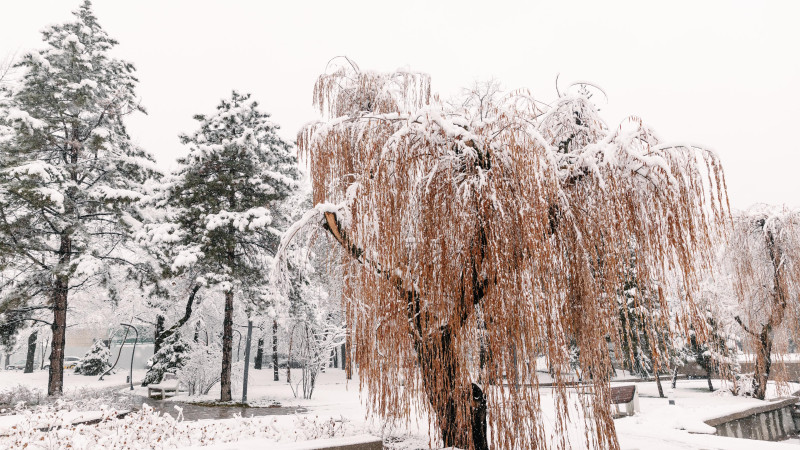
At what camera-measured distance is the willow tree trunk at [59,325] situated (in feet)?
44.4

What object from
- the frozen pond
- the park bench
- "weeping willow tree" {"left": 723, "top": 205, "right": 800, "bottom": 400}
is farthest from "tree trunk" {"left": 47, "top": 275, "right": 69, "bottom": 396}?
"weeping willow tree" {"left": 723, "top": 205, "right": 800, "bottom": 400}

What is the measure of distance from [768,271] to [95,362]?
33404mm

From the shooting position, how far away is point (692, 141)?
5348 millimetres

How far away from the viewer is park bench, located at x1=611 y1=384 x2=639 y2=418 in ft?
36.7

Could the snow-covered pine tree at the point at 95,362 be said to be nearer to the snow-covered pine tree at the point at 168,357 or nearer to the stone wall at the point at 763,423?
the snow-covered pine tree at the point at 168,357

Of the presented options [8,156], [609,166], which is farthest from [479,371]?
[8,156]

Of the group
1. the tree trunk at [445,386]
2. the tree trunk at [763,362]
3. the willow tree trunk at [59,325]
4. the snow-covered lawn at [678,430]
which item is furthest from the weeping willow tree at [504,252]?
the willow tree trunk at [59,325]

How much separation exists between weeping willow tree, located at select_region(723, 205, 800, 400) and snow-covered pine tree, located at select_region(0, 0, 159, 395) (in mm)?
16429

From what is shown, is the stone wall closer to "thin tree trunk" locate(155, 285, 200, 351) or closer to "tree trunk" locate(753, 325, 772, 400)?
"tree trunk" locate(753, 325, 772, 400)

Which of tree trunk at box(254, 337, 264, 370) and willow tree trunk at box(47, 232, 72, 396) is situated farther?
tree trunk at box(254, 337, 264, 370)

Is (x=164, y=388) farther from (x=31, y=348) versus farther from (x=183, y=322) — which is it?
(x=31, y=348)

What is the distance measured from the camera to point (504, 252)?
4684mm

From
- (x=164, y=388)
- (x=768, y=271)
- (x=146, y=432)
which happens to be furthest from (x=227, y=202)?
(x=768, y=271)

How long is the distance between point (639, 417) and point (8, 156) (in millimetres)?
18518
